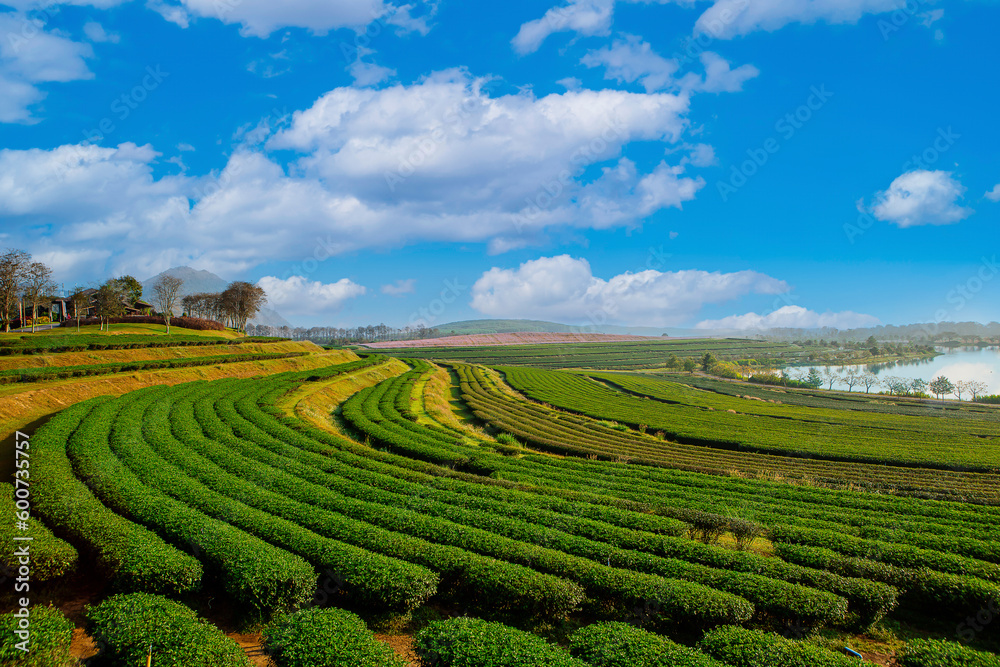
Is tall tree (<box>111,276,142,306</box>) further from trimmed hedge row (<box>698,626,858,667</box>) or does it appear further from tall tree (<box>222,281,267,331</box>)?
trimmed hedge row (<box>698,626,858,667</box>)

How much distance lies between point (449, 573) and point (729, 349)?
187 m

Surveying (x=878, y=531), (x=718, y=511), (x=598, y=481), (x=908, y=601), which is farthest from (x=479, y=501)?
(x=878, y=531)

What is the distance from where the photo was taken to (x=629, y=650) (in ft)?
31.6

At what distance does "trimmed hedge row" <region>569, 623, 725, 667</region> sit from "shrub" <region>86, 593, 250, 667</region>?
7.43 meters

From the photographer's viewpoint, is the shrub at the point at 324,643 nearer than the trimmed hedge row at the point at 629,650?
Yes

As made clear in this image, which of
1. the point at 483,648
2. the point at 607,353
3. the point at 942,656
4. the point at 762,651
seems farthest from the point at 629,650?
the point at 607,353

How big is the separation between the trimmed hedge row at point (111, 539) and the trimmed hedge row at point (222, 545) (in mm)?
532

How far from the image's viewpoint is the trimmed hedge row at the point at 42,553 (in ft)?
37.1

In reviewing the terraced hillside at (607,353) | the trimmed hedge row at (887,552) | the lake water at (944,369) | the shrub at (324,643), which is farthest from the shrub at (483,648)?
the lake water at (944,369)

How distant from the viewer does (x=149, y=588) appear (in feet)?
36.8

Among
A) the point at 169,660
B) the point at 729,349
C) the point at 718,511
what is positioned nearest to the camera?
the point at 169,660

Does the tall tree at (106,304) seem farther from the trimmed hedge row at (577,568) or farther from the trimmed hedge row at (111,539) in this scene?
the trimmed hedge row at (577,568)

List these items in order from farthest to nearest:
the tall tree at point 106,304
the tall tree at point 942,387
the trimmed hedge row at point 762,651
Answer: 1. the tall tree at point 942,387
2. the tall tree at point 106,304
3. the trimmed hedge row at point 762,651

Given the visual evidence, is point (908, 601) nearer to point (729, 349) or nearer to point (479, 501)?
point (479, 501)
